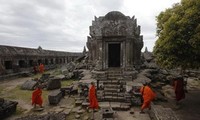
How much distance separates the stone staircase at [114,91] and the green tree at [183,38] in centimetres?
306

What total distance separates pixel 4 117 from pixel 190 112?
30.1 feet

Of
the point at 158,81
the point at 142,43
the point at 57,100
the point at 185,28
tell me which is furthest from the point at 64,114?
the point at 142,43

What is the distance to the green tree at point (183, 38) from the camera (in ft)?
25.5

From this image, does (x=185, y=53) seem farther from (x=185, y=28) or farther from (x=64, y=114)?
(x=64, y=114)

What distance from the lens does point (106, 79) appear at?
460 inches

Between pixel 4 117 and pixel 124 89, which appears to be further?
pixel 124 89

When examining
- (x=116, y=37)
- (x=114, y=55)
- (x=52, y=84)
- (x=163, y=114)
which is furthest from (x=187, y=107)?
(x=52, y=84)

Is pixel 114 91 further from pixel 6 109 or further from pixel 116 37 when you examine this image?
pixel 6 109

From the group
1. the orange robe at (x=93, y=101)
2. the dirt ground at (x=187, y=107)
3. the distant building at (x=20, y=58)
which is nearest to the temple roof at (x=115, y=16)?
the orange robe at (x=93, y=101)

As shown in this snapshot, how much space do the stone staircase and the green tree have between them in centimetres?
306

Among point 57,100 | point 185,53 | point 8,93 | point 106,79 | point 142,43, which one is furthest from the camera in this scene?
point 142,43

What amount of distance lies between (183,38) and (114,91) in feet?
15.9

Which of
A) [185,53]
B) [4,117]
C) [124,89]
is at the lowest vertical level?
[4,117]

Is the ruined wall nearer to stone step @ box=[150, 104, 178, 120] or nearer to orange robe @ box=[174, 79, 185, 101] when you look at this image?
orange robe @ box=[174, 79, 185, 101]
